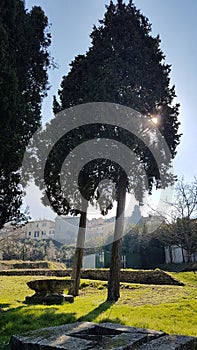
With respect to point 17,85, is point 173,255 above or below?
below

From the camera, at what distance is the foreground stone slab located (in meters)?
2.75

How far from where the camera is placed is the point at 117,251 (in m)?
11.2

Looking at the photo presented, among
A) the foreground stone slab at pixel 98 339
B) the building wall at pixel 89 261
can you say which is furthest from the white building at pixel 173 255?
the foreground stone slab at pixel 98 339

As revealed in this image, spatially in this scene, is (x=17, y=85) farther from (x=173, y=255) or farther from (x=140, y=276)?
(x=173, y=255)

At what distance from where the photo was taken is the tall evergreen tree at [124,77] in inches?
455

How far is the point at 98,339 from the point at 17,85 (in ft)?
24.2

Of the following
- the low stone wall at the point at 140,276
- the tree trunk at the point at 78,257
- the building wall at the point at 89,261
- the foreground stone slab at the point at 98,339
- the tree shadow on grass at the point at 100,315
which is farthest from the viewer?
the building wall at the point at 89,261

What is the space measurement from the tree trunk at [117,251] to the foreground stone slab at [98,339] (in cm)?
767

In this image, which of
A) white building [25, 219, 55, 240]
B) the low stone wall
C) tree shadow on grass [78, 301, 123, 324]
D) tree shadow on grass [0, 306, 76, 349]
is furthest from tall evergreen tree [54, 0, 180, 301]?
white building [25, 219, 55, 240]

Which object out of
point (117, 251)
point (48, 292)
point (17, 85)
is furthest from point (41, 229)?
point (17, 85)

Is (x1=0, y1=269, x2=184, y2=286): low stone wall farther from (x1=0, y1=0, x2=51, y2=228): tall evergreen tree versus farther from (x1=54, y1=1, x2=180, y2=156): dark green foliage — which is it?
(x1=0, y1=0, x2=51, y2=228): tall evergreen tree

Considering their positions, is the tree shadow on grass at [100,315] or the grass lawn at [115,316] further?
the tree shadow on grass at [100,315]

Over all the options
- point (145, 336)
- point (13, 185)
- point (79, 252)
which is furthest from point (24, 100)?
point (145, 336)

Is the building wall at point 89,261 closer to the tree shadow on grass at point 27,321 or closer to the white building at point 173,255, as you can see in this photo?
the white building at point 173,255
